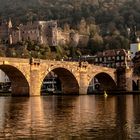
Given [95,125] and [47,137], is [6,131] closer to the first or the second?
[47,137]

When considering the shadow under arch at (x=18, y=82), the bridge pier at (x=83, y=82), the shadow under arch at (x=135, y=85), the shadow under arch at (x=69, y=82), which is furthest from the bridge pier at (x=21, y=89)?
the shadow under arch at (x=135, y=85)

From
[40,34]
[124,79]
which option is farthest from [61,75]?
[40,34]

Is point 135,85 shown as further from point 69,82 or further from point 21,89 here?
point 21,89

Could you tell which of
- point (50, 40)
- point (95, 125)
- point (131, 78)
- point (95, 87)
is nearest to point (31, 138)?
point (95, 125)

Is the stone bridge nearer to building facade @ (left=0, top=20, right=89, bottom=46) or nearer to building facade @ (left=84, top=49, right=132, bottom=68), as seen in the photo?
building facade @ (left=84, top=49, right=132, bottom=68)

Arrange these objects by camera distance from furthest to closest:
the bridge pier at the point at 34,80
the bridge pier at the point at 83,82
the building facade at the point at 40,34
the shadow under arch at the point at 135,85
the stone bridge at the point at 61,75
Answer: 1. the building facade at the point at 40,34
2. the shadow under arch at the point at 135,85
3. the bridge pier at the point at 83,82
4. the bridge pier at the point at 34,80
5. the stone bridge at the point at 61,75

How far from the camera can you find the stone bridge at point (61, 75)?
269ft

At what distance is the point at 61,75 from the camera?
100375 millimetres

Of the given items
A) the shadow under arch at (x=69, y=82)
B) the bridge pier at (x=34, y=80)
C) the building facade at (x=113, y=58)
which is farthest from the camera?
the building facade at (x=113, y=58)

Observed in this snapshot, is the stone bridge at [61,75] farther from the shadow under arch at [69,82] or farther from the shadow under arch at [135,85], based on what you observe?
the shadow under arch at [135,85]

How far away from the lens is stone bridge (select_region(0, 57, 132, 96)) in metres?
82.0

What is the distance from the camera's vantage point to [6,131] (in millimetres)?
30562

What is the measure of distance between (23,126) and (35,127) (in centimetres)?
110

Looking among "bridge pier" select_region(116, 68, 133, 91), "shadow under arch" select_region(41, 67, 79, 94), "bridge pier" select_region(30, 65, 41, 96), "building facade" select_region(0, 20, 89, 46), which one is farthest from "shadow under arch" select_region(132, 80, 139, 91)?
"building facade" select_region(0, 20, 89, 46)
